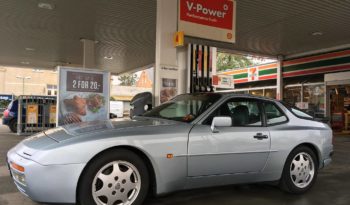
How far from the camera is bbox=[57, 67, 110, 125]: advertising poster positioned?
9.04m

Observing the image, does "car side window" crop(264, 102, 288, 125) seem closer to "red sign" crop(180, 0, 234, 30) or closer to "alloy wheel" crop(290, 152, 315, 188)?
"alloy wheel" crop(290, 152, 315, 188)

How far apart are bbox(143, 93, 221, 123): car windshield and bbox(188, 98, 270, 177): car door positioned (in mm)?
166

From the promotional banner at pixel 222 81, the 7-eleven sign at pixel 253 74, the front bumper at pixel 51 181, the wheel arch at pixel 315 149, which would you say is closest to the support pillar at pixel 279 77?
the 7-eleven sign at pixel 253 74

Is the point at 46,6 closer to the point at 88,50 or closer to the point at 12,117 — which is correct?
the point at 88,50

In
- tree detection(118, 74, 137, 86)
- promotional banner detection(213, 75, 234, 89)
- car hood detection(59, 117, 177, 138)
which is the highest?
tree detection(118, 74, 137, 86)

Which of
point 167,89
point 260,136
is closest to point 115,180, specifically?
point 260,136

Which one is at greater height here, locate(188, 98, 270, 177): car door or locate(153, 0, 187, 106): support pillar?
locate(153, 0, 187, 106): support pillar

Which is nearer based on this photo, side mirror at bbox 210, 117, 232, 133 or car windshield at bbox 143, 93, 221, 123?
side mirror at bbox 210, 117, 232, 133

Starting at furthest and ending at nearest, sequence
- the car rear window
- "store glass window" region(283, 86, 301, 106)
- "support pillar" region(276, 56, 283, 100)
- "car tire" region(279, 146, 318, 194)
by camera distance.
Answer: "support pillar" region(276, 56, 283, 100) → "store glass window" region(283, 86, 301, 106) → the car rear window → "car tire" region(279, 146, 318, 194)

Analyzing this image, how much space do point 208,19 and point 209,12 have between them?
17 cm

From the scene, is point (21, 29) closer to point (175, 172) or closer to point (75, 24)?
point (75, 24)

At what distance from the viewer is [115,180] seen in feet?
12.3

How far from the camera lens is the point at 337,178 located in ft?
20.4

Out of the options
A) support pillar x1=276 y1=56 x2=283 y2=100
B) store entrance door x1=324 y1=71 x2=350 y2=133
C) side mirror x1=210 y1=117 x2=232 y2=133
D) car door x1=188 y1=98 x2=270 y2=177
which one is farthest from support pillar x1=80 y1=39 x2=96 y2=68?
side mirror x1=210 y1=117 x2=232 y2=133
